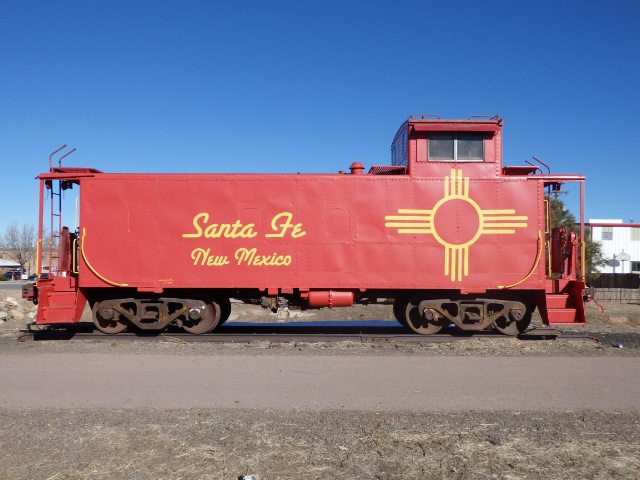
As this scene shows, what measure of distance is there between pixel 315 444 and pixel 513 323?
25.7 ft

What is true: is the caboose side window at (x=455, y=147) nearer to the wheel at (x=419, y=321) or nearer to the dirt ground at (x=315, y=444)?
the wheel at (x=419, y=321)

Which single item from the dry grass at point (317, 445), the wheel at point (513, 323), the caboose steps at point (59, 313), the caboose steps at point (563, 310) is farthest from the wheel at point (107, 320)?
the caboose steps at point (563, 310)

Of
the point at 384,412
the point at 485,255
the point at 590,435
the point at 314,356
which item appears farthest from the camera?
the point at 485,255

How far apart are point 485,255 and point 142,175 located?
7.73m

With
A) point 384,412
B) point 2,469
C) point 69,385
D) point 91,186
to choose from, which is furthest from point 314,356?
point 91,186

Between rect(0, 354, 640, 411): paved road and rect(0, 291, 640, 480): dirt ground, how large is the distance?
1.18ft

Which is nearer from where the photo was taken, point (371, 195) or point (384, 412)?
point (384, 412)

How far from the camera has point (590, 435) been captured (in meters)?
4.68

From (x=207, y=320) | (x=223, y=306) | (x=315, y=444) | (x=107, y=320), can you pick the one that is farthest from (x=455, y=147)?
(x=107, y=320)

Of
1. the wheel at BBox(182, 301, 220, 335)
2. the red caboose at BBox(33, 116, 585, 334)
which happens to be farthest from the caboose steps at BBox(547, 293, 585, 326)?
the wheel at BBox(182, 301, 220, 335)

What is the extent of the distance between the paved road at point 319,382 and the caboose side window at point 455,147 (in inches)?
180

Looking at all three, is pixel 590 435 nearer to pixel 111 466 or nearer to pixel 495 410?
pixel 495 410

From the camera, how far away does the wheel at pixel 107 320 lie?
423 inches

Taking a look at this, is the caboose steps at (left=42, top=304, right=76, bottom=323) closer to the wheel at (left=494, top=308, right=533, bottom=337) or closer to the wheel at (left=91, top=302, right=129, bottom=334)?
the wheel at (left=91, top=302, right=129, bottom=334)
